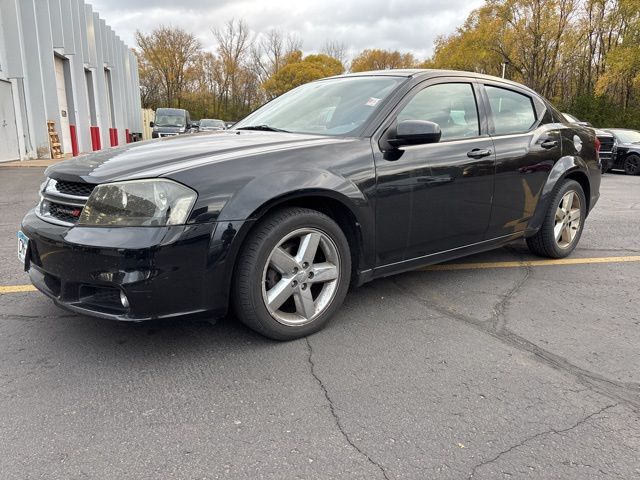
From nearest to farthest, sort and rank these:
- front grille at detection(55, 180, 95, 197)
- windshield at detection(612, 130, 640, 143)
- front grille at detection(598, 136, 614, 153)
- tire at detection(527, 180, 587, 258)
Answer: front grille at detection(55, 180, 95, 197) → tire at detection(527, 180, 587, 258) → front grille at detection(598, 136, 614, 153) → windshield at detection(612, 130, 640, 143)

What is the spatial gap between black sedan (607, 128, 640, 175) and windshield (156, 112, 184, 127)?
17.7m

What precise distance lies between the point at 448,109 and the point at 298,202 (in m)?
1.52

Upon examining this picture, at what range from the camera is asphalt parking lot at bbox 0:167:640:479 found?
2.00 meters

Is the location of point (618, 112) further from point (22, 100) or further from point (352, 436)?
point (352, 436)

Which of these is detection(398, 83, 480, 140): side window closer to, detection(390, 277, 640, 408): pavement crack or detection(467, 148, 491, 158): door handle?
detection(467, 148, 491, 158): door handle

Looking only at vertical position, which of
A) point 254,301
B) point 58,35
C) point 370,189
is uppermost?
point 58,35

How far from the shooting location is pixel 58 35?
17.8 meters

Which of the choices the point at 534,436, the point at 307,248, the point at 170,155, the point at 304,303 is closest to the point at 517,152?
the point at 307,248

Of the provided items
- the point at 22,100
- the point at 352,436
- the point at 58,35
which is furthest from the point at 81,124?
the point at 352,436

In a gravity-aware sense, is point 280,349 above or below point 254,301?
below

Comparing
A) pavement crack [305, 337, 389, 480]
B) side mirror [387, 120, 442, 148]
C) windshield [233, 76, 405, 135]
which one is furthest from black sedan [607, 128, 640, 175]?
pavement crack [305, 337, 389, 480]

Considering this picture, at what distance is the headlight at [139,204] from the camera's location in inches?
98.3

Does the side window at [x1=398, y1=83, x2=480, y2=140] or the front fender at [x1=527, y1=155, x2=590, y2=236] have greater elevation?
the side window at [x1=398, y1=83, x2=480, y2=140]

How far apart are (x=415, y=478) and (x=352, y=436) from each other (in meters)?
0.33
